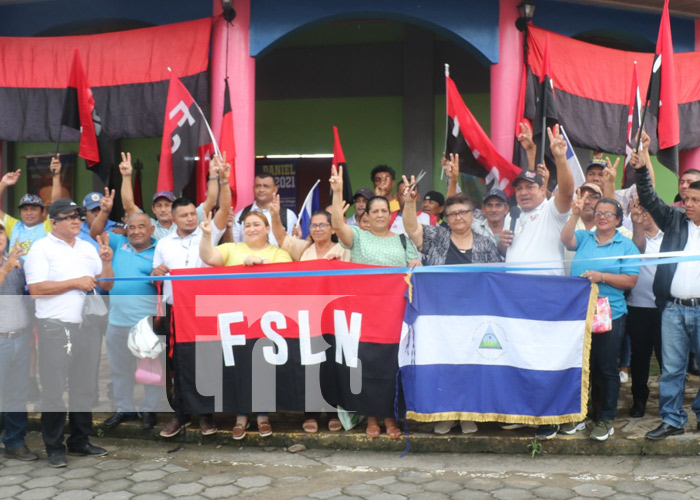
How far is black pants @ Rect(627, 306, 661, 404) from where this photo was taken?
6.29 metres

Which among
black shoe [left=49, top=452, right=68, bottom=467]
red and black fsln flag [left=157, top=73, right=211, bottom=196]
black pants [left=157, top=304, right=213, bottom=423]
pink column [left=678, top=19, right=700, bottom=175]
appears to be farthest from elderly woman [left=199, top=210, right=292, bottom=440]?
pink column [left=678, top=19, right=700, bottom=175]

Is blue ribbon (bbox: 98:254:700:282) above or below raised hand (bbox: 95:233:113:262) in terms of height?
below

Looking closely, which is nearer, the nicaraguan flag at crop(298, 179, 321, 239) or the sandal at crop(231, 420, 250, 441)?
the sandal at crop(231, 420, 250, 441)

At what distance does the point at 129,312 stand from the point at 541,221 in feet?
11.2

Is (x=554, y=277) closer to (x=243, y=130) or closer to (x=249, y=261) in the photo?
(x=249, y=261)

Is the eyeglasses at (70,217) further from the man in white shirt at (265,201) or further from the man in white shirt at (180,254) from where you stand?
the man in white shirt at (265,201)

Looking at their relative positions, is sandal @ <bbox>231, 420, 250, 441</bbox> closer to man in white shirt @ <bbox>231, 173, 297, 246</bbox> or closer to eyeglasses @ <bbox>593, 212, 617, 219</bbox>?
man in white shirt @ <bbox>231, 173, 297, 246</bbox>

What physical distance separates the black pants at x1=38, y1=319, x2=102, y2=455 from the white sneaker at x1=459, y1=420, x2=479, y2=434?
285 centimetres

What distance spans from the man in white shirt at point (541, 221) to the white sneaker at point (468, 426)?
1.30 meters

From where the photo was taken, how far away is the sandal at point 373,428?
5.85 metres

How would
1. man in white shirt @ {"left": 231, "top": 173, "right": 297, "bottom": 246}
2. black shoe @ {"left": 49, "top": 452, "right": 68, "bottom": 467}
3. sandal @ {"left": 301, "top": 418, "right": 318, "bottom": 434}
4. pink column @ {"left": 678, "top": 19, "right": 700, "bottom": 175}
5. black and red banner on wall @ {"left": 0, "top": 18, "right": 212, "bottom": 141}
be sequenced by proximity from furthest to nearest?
pink column @ {"left": 678, "top": 19, "right": 700, "bottom": 175} → black and red banner on wall @ {"left": 0, "top": 18, "right": 212, "bottom": 141} → man in white shirt @ {"left": 231, "top": 173, "right": 297, "bottom": 246} → sandal @ {"left": 301, "top": 418, "right": 318, "bottom": 434} → black shoe @ {"left": 49, "top": 452, "right": 68, "bottom": 467}

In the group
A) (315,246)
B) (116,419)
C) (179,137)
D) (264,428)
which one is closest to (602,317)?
(315,246)

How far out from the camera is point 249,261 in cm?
594

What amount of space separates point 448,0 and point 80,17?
4.54 meters
